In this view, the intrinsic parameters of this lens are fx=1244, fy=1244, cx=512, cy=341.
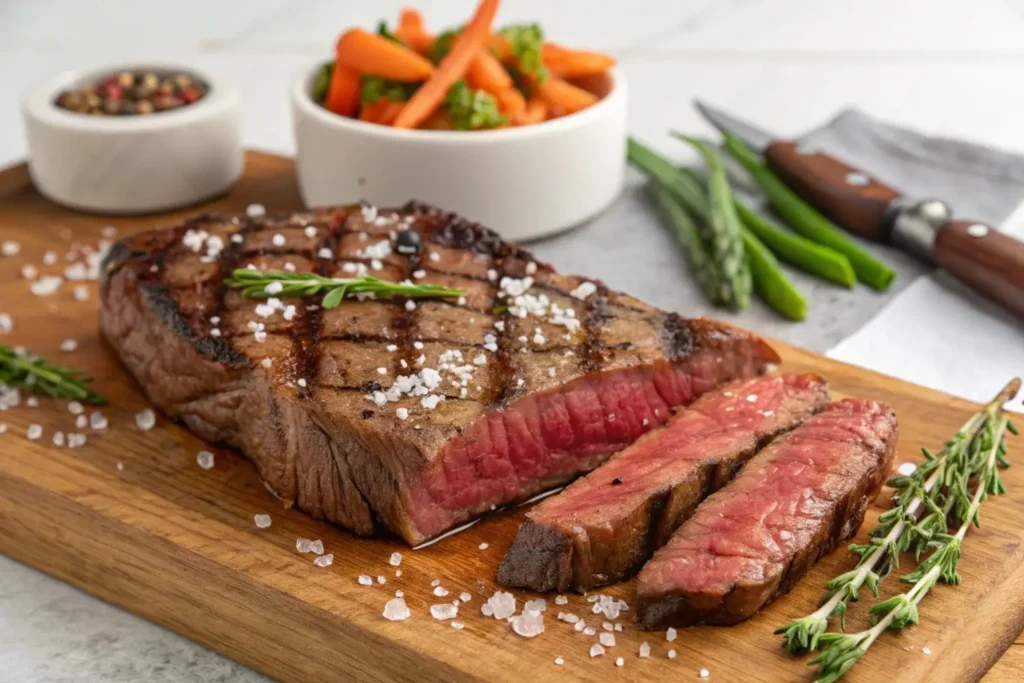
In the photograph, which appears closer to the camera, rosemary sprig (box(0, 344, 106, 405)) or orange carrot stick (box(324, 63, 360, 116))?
rosemary sprig (box(0, 344, 106, 405))

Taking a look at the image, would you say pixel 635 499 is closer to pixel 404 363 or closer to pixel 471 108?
pixel 404 363

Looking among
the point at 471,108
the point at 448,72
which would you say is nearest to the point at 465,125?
the point at 471,108

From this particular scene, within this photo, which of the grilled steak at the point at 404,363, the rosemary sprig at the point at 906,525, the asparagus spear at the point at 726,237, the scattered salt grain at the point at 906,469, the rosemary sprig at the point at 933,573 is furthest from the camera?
the asparagus spear at the point at 726,237

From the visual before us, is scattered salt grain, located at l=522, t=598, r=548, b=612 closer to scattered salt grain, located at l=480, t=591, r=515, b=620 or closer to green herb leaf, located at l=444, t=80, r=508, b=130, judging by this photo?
scattered salt grain, located at l=480, t=591, r=515, b=620

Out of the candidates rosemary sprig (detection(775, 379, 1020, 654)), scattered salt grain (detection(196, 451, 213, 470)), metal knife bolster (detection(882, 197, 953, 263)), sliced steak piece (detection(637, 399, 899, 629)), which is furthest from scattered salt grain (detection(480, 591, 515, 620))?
Result: metal knife bolster (detection(882, 197, 953, 263))

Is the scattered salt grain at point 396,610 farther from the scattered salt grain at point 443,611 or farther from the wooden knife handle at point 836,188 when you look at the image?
the wooden knife handle at point 836,188

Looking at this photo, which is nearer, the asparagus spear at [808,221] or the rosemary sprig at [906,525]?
the rosemary sprig at [906,525]

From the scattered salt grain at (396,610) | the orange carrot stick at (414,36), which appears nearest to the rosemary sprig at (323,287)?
the scattered salt grain at (396,610)
